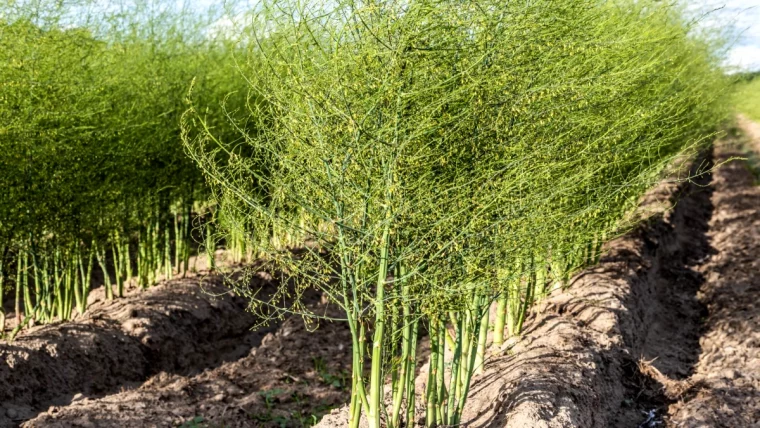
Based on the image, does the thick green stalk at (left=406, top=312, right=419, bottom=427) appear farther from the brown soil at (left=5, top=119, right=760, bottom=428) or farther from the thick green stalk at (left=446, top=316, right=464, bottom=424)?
the brown soil at (left=5, top=119, right=760, bottom=428)

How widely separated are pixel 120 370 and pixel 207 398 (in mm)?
1157

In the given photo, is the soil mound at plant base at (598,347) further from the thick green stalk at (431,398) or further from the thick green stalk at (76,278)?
the thick green stalk at (76,278)

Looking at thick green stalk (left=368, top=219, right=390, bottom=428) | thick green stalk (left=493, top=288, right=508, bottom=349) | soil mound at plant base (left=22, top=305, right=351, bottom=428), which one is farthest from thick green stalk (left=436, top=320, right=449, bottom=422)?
thick green stalk (left=493, top=288, right=508, bottom=349)

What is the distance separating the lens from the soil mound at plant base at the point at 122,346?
5.88m

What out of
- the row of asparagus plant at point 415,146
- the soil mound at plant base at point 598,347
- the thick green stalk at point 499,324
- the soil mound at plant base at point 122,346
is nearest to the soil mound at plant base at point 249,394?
the soil mound at plant base at point 122,346

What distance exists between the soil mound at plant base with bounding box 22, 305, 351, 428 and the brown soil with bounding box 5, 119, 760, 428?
A: 17 mm

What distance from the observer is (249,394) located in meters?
6.17

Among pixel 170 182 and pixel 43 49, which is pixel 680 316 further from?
pixel 43 49

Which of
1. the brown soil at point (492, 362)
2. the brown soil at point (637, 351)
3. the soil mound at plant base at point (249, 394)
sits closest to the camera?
the brown soil at point (637, 351)

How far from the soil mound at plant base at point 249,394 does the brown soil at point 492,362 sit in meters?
0.02

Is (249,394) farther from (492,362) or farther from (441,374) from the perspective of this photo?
(441,374)

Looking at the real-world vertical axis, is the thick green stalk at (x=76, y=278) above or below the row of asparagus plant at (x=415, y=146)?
below

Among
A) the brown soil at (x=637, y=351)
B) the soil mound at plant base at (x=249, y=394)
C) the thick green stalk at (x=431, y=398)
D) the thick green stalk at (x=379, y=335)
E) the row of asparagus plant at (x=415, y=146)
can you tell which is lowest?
the soil mound at plant base at (x=249, y=394)

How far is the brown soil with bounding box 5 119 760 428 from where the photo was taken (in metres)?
4.98
